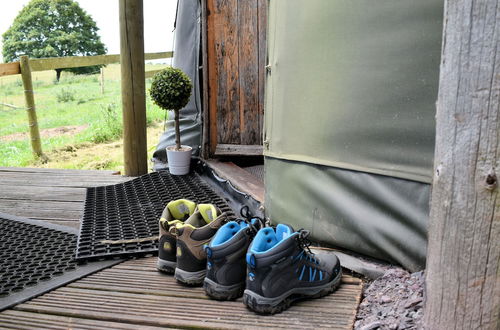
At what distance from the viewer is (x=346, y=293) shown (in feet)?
6.89

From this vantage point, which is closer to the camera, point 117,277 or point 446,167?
point 446,167

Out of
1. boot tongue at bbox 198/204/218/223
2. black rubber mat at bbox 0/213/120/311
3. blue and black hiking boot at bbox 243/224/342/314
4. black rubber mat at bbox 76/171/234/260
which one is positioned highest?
boot tongue at bbox 198/204/218/223

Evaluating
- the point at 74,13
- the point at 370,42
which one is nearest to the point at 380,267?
the point at 370,42

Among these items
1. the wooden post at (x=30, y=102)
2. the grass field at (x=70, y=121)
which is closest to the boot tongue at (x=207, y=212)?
the grass field at (x=70, y=121)

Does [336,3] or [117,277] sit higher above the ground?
[336,3]

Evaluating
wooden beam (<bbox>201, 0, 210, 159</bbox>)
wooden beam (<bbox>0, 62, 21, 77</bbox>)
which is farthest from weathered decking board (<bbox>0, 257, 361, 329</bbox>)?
wooden beam (<bbox>0, 62, 21, 77</bbox>)

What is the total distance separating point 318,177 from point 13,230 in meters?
2.05

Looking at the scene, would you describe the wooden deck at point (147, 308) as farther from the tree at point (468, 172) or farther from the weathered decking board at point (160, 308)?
the tree at point (468, 172)

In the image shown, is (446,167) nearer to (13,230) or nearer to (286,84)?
(286,84)

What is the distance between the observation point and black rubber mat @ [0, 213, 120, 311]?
223cm

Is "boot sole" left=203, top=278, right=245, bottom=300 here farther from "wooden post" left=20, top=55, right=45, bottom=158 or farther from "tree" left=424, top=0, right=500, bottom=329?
"wooden post" left=20, top=55, right=45, bottom=158

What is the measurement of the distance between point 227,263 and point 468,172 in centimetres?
108

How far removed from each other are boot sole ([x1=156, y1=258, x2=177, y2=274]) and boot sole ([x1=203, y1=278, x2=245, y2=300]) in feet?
1.00

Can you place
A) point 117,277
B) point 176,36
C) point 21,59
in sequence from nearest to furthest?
point 117,277 → point 176,36 → point 21,59
